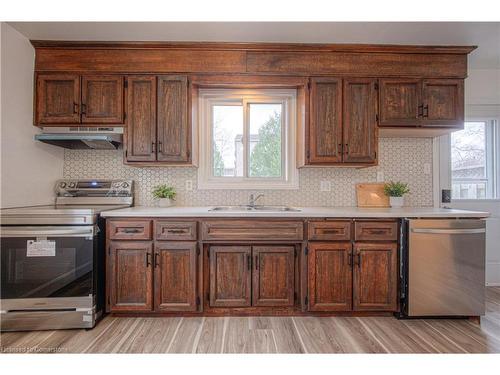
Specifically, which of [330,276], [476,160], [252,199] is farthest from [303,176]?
[476,160]

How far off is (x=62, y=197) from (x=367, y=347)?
300 centimetres

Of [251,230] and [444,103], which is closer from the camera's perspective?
[251,230]

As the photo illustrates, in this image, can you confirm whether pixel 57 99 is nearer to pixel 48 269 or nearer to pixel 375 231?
pixel 48 269

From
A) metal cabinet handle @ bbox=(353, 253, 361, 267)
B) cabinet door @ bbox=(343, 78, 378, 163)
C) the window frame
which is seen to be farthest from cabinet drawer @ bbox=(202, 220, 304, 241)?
the window frame

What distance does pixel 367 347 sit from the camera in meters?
2.03

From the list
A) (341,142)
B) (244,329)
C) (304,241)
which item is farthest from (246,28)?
(244,329)

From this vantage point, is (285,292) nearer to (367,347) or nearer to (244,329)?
(244,329)

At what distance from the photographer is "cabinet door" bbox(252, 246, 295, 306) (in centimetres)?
245

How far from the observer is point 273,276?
246 centimetres

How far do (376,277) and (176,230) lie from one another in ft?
5.64

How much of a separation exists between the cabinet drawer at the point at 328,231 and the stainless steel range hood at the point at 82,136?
1.93 m

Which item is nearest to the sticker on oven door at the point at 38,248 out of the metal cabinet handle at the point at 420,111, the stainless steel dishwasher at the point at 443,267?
the stainless steel dishwasher at the point at 443,267

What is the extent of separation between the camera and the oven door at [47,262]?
7.19 feet

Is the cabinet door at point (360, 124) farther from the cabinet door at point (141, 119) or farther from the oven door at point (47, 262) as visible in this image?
the oven door at point (47, 262)
